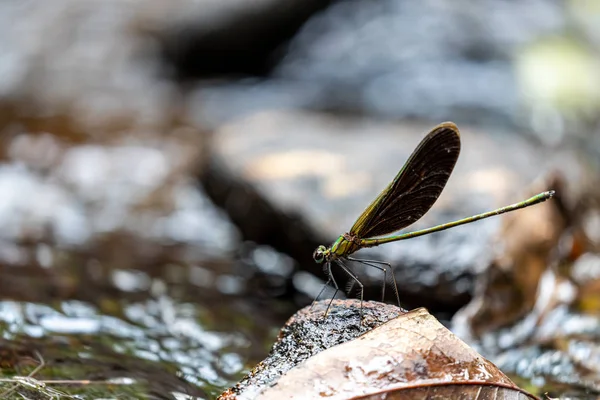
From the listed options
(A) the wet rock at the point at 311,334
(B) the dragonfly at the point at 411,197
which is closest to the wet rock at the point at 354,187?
(B) the dragonfly at the point at 411,197

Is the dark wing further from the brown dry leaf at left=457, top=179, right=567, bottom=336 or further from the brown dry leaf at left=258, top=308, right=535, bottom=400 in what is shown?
the brown dry leaf at left=457, top=179, right=567, bottom=336

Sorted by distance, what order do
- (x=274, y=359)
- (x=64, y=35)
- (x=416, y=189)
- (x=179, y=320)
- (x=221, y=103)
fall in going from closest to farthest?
(x=274, y=359), (x=416, y=189), (x=179, y=320), (x=221, y=103), (x=64, y=35)

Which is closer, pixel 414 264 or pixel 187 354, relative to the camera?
pixel 187 354

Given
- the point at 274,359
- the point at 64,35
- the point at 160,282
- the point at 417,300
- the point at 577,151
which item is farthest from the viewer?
the point at 64,35

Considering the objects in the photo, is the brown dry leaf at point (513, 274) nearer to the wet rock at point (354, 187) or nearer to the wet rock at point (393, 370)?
the wet rock at point (354, 187)

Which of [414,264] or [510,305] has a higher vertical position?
[414,264]

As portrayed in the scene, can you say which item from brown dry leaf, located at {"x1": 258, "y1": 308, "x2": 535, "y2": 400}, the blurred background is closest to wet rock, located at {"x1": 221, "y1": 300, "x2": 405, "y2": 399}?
brown dry leaf, located at {"x1": 258, "y1": 308, "x2": 535, "y2": 400}

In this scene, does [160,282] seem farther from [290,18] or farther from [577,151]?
[290,18]

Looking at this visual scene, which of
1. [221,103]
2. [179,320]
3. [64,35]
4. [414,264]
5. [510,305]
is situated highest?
[64,35]

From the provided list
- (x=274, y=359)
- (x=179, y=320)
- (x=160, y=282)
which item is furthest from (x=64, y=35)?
(x=274, y=359)
